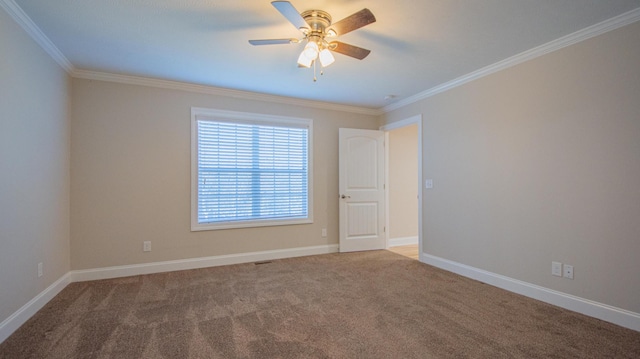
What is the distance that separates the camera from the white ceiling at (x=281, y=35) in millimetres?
2172

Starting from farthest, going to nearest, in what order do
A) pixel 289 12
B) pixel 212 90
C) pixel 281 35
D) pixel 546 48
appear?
pixel 212 90 < pixel 546 48 < pixel 281 35 < pixel 289 12

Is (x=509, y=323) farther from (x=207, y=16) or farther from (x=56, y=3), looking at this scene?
(x=56, y=3)

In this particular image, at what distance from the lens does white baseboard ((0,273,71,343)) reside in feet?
6.95

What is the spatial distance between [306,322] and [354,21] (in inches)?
91.0

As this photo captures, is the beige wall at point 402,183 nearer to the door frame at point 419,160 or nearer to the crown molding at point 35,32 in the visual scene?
the door frame at point 419,160

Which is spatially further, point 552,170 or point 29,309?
point 552,170

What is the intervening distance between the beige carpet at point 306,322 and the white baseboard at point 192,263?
16 centimetres

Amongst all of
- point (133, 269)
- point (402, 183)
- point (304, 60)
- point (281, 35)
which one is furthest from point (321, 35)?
point (402, 183)

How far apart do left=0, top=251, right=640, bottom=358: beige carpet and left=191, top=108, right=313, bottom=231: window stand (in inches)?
39.0

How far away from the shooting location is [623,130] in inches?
91.8

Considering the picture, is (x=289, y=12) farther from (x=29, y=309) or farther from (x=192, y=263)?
(x=192, y=263)

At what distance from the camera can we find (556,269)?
2.74 m

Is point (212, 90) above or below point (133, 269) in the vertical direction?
above

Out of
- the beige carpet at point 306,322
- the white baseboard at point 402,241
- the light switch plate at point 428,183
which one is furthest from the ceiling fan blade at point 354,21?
the white baseboard at point 402,241
